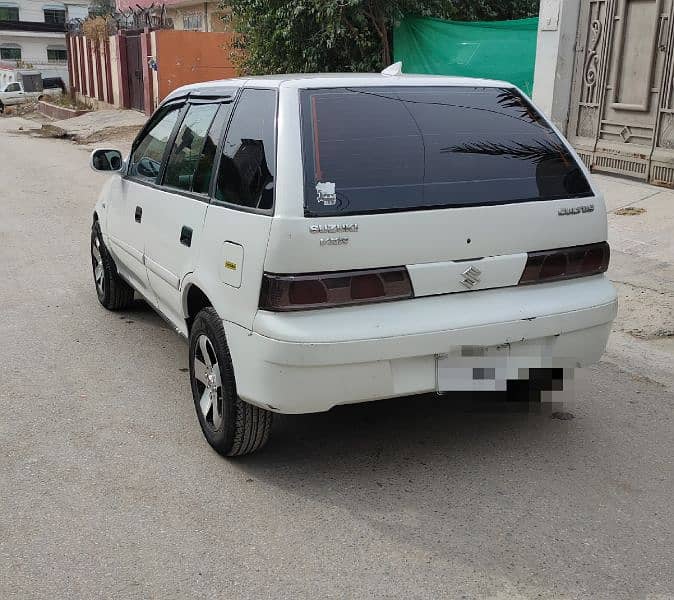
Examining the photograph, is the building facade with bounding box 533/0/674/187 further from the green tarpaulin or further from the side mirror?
the side mirror

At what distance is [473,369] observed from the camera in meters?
3.48

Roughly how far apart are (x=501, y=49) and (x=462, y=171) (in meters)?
8.25

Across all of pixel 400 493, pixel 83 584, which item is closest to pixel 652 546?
pixel 400 493

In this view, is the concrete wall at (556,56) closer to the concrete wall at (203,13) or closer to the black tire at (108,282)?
the black tire at (108,282)

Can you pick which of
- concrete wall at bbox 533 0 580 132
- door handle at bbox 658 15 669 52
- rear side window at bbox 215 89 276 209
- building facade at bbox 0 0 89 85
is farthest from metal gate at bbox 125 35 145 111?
building facade at bbox 0 0 89 85

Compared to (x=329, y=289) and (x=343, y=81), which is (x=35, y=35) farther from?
(x=329, y=289)

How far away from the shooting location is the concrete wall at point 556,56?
9953mm

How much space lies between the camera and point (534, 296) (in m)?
3.61

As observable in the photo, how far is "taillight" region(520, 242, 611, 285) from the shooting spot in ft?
11.8

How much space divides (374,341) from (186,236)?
127 cm

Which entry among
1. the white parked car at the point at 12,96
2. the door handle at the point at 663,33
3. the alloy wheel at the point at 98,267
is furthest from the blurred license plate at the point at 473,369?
the white parked car at the point at 12,96

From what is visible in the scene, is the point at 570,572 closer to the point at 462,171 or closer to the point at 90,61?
the point at 462,171

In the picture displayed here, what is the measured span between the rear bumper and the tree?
951 centimetres

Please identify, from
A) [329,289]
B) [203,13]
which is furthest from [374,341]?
[203,13]
